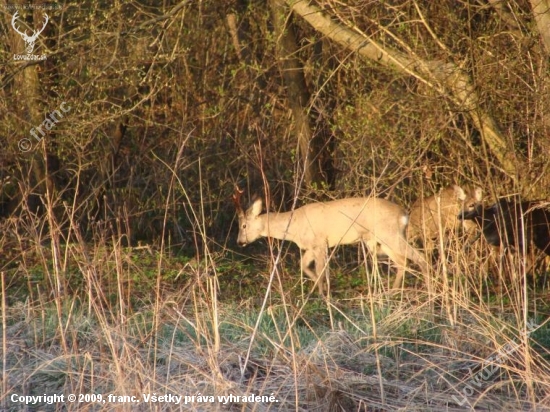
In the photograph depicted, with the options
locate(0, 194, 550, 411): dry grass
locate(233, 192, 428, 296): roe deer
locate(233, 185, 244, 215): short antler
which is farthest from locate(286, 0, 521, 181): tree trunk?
locate(0, 194, 550, 411): dry grass

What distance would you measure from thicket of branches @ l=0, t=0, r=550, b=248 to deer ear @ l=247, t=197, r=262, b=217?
1.87ft

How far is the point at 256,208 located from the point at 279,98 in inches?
95.0

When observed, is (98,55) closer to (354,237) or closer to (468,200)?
(354,237)

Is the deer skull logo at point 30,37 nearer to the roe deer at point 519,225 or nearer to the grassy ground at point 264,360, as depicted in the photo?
the grassy ground at point 264,360

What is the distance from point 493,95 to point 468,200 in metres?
1.17

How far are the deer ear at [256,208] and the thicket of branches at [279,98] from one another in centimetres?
57

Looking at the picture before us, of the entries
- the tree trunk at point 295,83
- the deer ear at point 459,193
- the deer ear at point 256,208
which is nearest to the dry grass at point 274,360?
the deer ear at point 459,193

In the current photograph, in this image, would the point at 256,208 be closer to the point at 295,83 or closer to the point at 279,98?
the point at 295,83

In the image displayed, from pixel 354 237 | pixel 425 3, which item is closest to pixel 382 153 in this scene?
pixel 354 237

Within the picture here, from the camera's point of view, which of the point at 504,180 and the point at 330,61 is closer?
the point at 504,180

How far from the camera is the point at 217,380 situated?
5.50m

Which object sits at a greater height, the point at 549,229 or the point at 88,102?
the point at 88,102

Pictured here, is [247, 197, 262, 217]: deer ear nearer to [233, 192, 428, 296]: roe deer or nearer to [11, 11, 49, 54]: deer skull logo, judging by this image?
[233, 192, 428, 296]: roe deer

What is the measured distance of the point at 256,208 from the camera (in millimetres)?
11469
